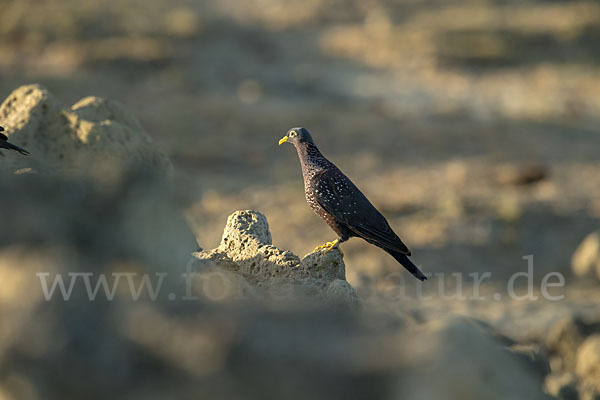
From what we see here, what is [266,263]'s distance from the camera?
448 cm

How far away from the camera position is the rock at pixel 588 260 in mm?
11383

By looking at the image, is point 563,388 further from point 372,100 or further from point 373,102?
point 372,100

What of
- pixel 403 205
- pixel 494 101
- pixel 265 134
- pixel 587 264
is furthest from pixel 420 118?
pixel 587 264

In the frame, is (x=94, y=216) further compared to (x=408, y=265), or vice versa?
(x=408, y=265)

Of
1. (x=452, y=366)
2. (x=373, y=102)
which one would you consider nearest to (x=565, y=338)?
(x=452, y=366)

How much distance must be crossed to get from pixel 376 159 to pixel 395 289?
557 cm

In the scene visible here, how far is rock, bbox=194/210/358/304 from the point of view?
13.7 feet

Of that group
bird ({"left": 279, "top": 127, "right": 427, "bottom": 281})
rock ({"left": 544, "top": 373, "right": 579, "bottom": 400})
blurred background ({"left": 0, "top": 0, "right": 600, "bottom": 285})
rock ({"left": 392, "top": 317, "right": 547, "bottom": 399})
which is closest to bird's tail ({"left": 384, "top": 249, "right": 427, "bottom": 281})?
bird ({"left": 279, "top": 127, "right": 427, "bottom": 281})

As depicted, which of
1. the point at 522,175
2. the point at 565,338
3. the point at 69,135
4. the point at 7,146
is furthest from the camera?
the point at 522,175

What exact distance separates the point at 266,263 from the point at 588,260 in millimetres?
8174

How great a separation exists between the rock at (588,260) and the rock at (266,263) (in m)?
7.70

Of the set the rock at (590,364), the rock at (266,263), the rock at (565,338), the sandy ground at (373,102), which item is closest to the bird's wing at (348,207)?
the rock at (266,263)

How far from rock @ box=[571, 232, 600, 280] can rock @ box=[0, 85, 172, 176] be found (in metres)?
7.29

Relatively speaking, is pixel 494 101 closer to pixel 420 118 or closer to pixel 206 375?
pixel 420 118
